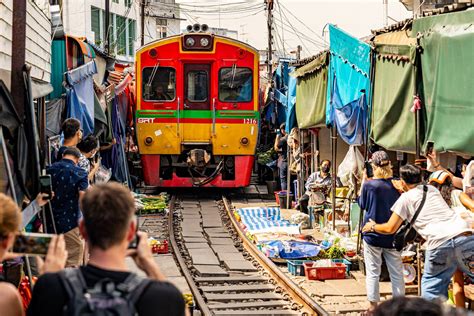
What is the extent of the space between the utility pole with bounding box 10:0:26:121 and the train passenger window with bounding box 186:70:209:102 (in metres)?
10.7

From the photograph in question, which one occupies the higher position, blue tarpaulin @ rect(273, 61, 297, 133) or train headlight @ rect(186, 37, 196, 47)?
train headlight @ rect(186, 37, 196, 47)

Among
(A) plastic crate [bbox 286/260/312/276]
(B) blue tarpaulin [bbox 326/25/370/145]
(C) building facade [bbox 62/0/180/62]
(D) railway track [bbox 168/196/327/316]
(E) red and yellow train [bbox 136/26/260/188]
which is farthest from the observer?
(C) building facade [bbox 62/0/180/62]

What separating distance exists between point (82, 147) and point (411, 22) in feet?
12.9

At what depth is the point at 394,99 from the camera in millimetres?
9430

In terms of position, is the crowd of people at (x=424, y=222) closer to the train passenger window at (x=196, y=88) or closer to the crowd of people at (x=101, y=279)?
the crowd of people at (x=101, y=279)

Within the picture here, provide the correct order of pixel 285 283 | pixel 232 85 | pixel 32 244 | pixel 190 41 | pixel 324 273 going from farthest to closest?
pixel 232 85 → pixel 190 41 → pixel 324 273 → pixel 285 283 → pixel 32 244

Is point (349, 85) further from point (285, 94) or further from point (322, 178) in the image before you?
point (285, 94)

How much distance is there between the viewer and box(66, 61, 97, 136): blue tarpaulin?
10.9 m

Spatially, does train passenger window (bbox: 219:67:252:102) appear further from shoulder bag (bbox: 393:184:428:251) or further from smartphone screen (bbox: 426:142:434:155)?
shoulder bag (bbox: 393:184:428:251)

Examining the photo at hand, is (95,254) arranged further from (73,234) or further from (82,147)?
(82,147)

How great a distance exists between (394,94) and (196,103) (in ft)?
29.7

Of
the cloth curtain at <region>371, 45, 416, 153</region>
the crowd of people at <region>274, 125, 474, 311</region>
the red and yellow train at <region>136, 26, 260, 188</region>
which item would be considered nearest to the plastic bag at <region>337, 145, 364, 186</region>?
the cloth curtain at <region>371, 45, 416, 153</region>

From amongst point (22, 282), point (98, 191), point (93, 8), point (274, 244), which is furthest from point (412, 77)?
point (93, 8)

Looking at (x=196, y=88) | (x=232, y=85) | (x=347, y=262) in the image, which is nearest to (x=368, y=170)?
(x=347, y=262)
